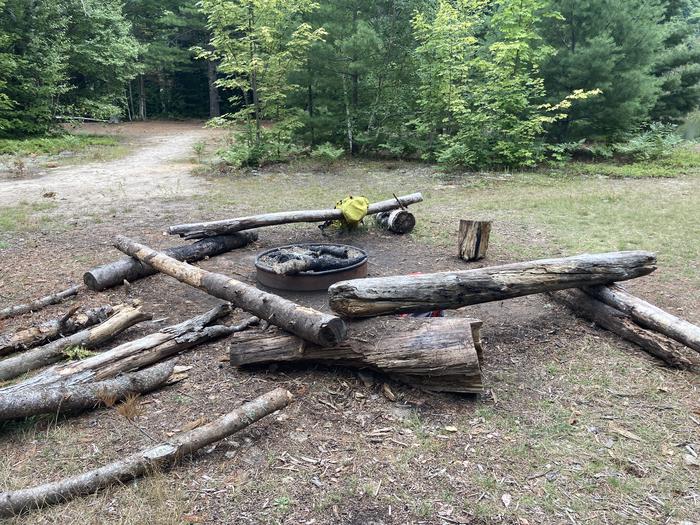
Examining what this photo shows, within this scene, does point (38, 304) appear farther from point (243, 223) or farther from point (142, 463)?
point (142, 463)

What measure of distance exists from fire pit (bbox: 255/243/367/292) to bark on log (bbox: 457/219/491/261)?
1498mm

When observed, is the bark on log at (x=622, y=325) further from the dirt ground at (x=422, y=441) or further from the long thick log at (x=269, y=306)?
the long thick log at (x=269, y=306)

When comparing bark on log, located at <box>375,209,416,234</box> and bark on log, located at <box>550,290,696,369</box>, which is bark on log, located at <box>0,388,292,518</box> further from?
bark on log, located at <box>375,209,416,234</box>

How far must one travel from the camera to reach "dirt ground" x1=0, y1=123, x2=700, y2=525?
2.56m

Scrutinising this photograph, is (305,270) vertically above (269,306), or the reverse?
(269,306)

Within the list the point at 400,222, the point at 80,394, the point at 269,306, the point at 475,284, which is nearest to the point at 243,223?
the point at 400,222

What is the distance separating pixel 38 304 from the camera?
505cm

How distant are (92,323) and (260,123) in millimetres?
10934

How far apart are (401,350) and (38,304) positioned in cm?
369

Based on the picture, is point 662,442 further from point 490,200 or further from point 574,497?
point 490,200

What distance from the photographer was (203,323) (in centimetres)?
445

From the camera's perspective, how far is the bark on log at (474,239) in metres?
6.39

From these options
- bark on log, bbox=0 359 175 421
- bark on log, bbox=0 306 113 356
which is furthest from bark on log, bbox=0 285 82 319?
bark on log, bbox=0 359 175 421

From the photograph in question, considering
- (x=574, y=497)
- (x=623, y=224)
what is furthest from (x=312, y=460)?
(x=623, y=224)
